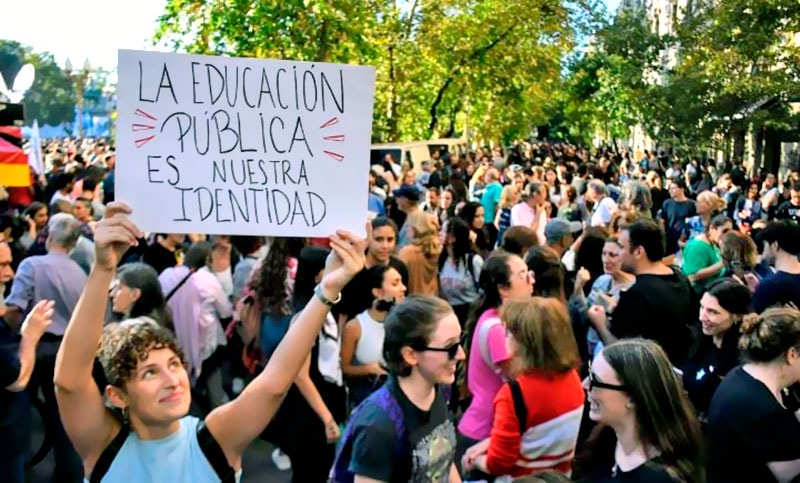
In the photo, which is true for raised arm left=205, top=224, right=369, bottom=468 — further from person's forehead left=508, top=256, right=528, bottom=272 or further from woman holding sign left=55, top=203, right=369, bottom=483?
person's forehead left=508, top=256, right=528, bottom=272

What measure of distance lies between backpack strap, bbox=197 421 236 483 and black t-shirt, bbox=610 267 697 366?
301cm

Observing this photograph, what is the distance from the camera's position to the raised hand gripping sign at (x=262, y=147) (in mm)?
3275

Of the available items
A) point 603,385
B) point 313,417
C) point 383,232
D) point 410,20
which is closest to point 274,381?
point 603,385

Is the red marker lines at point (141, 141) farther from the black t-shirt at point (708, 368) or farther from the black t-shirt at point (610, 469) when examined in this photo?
the black t-shirt at point (708, 368)

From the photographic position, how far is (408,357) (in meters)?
3.62

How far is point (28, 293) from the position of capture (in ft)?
22.0

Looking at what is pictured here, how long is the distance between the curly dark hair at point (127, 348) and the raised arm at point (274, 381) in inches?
10.8

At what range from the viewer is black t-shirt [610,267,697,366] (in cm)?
545

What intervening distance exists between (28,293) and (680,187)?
29.4 ft

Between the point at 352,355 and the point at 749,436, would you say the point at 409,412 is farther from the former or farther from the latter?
the point at 352,355

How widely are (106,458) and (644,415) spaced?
1.68m

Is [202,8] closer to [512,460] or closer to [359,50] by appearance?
[359,50]

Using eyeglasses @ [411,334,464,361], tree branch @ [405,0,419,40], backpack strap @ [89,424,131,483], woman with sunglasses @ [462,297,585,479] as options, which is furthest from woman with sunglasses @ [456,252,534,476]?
tree branch @ [405,0,419,40]

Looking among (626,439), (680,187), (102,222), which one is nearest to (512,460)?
(626,439)
